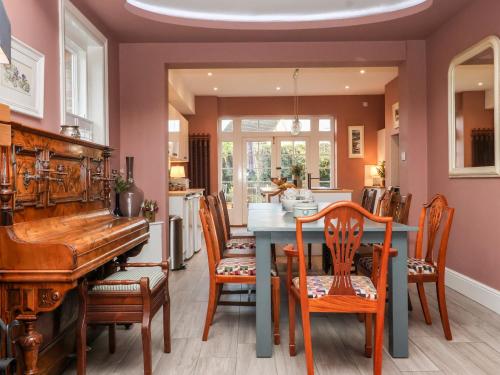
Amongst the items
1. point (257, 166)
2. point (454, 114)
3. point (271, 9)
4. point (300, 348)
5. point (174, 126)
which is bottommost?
point (300, 348)

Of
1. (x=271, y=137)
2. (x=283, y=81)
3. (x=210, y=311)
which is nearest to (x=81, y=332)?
(x=210, y=311)

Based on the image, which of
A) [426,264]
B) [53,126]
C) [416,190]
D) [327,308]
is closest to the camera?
[327,308]

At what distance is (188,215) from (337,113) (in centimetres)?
513

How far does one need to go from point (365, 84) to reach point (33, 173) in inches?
298

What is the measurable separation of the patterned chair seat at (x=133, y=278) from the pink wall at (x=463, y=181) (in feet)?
9.23

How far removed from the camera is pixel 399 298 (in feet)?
8.33

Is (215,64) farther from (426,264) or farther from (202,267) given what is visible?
(426,264)

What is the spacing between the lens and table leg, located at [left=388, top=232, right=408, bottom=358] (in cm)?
254

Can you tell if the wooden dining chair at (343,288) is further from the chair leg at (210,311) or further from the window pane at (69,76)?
the window pane at (69,76)

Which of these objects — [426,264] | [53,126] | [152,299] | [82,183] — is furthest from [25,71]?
[426,264]

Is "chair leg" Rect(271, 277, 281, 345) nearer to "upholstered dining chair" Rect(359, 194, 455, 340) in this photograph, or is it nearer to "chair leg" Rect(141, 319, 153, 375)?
"upholstered dining chair" Rect(359, 194, 455, 340)

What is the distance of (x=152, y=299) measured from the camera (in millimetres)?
2275

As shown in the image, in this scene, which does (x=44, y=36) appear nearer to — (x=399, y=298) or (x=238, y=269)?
(x=238, y=269)

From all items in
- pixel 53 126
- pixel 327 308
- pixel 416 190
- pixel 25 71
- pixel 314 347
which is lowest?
pixel 314 347
